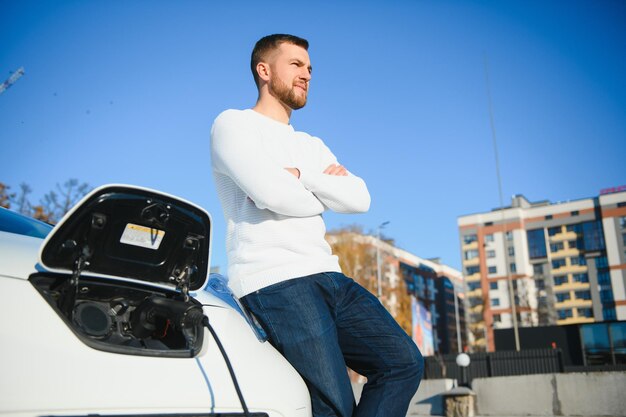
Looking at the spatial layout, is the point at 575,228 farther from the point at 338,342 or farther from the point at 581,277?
the point at 338,342

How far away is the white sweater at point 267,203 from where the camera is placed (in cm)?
157

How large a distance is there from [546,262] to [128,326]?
86.0 m

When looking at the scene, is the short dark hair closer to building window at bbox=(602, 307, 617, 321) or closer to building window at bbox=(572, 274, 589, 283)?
building window at bbox=(602, 307, 617, 321)

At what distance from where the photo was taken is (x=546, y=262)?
260 ft

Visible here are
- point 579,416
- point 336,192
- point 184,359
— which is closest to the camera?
point 184,359

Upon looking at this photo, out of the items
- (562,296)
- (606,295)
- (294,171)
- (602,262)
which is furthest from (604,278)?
(294,171)

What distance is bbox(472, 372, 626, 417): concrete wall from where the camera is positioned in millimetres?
8031

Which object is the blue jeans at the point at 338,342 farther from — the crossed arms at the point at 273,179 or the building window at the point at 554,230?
the building window at the point at 554,230

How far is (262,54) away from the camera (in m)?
2.04

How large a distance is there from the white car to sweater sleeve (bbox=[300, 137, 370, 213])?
363mm

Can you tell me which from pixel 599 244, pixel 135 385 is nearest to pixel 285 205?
pixel 135 385

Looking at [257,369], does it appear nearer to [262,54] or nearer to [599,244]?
[262,54]

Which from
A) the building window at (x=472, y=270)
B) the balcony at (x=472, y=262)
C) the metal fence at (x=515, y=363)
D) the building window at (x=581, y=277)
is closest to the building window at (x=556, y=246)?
the building window at (x=581, y=277)

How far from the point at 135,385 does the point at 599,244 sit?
83513 millimetres
